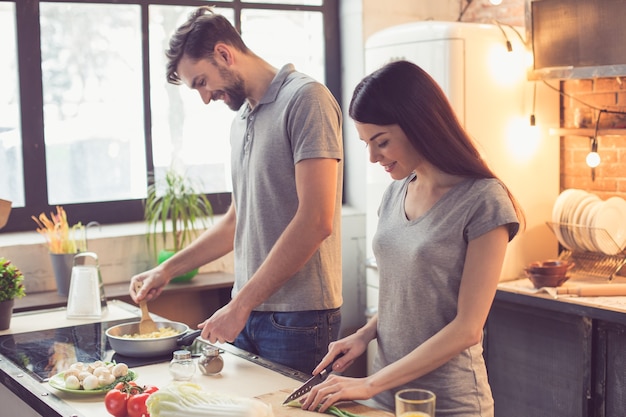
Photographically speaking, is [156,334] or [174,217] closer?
[156,334]

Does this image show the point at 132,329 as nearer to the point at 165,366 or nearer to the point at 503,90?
the point at 165,366

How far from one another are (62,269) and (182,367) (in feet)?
5.76

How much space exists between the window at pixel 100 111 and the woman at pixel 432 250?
2389mm

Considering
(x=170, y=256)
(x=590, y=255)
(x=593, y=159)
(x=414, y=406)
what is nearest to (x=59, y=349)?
(x=414, y=406)

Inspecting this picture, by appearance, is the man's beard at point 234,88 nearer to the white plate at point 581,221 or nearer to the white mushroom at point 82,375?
the white mushroom at point 82,375

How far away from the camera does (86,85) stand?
4.26 meters

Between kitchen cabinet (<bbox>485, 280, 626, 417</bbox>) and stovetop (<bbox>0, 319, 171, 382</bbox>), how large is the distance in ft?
5.76

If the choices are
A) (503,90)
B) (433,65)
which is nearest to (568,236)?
(503,90)

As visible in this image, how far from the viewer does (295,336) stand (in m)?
2.48

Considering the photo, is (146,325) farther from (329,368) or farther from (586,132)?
(586,132)

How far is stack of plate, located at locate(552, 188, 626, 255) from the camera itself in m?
3.74

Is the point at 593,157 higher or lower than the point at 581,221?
higher

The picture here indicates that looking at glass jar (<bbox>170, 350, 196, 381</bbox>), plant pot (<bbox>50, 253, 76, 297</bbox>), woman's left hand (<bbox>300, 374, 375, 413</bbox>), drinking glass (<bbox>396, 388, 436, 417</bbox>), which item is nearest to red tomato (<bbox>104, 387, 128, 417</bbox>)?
glass jar (<bbox>170, 350, 196, 381</bbox>)

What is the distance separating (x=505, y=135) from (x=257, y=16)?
5.17 feet
